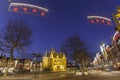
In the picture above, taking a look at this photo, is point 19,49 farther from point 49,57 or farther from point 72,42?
point 49,57

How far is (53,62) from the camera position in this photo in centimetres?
13412

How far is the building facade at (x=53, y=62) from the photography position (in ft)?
436

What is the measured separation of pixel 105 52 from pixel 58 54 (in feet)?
134

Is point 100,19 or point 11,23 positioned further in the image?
point 11,23

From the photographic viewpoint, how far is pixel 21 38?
154ft

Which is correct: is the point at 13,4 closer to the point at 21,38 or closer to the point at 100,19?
the point at 100,19

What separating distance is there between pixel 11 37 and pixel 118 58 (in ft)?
307

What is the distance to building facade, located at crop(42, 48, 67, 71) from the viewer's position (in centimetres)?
13300

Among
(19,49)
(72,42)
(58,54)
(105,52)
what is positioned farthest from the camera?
(105,52)

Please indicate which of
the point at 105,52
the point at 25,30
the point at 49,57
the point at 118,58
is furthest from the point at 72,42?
the point at 105,52

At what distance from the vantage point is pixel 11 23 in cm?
4769

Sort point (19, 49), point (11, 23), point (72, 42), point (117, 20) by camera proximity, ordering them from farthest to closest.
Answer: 1. point (72, 42)
2. point (11, 23)
3. point (19, 49)
4. point (117, 20)

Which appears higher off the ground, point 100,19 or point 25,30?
point 25,30

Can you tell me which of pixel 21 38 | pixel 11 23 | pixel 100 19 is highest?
pixel 11 23
